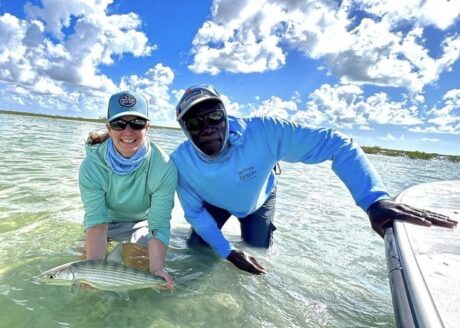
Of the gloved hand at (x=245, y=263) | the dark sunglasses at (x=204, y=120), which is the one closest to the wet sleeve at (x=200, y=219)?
the gloved hand at (x=245, y=263)

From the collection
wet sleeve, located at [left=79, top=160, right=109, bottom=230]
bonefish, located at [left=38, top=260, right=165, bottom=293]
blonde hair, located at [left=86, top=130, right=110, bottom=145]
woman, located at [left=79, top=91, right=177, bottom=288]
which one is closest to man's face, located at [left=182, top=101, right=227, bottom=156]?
woman, located at [left=79, top=91, right=177, bottom=288]

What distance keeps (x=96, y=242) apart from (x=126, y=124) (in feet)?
3.51

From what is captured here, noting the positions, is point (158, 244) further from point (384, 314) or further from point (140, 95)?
point (384, 314)

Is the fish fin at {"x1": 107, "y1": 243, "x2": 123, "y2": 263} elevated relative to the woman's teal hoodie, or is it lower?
lower

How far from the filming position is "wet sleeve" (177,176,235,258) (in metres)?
3.77

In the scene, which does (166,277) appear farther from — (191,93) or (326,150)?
(326,150)

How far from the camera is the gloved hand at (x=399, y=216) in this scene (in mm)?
2697

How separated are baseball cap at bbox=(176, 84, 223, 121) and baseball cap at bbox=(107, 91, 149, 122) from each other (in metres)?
0.41

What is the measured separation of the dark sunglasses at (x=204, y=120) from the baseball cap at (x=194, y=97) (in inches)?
4.0

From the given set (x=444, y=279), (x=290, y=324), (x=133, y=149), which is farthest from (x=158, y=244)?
(x=444, y=279)

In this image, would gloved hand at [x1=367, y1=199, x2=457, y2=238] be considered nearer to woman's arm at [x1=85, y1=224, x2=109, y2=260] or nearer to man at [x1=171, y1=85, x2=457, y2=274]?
man at [x1=171, y1=85, x2=457, y2=274]

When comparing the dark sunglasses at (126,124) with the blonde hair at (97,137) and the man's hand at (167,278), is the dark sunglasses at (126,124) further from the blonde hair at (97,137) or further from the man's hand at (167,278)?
the man's hand at (167,278)

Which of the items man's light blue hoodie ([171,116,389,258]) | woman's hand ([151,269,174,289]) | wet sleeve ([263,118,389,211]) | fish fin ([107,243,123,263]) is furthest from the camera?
man's light blue hoodie ([171,116,389,258])

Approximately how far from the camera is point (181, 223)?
603cm
